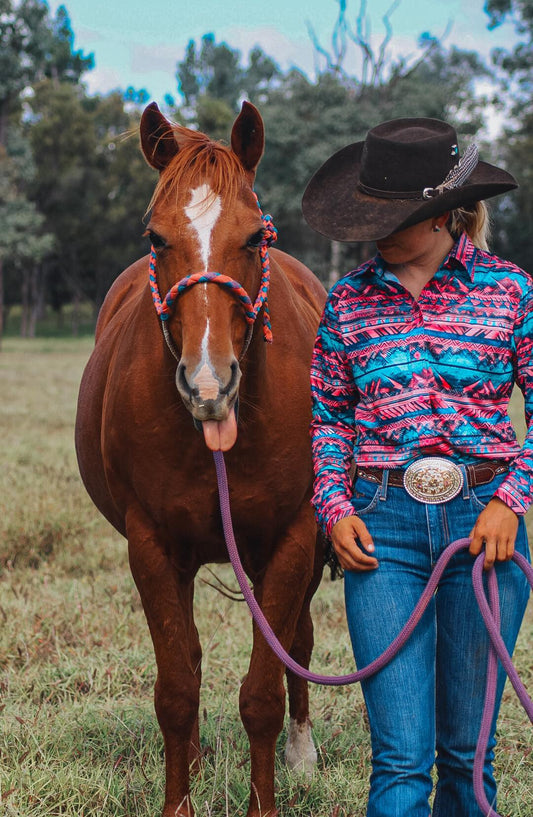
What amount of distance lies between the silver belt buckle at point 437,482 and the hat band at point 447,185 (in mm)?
669

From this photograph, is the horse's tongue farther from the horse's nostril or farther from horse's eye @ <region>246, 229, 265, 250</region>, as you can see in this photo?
horse's eye @ <region>246, 229, 265, 250</region>

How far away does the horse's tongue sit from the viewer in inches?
87.7

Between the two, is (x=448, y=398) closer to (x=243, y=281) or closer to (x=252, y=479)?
(x=243, y=281)

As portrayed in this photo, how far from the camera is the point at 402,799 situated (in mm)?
1999

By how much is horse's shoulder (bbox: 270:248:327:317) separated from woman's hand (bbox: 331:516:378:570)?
200 centimetres

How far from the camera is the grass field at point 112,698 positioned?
2.93 meters

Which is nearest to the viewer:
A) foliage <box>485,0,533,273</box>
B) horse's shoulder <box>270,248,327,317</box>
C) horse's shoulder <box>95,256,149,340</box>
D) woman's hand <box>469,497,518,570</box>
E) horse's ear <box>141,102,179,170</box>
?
woman's hand <box>469,497,518,570</box>

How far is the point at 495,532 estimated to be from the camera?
6.59 ft

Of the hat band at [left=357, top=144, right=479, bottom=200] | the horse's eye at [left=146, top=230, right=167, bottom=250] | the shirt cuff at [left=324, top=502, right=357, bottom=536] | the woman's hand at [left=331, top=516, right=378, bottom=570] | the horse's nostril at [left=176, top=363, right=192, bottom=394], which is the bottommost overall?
the woman's hand at [left=331, top=516, right=378, bottom=570]

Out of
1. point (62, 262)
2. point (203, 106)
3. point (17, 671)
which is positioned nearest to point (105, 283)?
point (62, 262)

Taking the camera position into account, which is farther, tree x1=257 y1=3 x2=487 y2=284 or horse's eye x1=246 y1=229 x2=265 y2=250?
tree x1=257 y1=3 x2=487 y2=284

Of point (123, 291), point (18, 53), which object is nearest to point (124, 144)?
point (18, 53)

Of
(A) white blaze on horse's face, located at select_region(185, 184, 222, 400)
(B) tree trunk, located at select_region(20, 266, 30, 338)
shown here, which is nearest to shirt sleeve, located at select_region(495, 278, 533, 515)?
(A) white blaze on horse's face, located at select_region(185, 184, 222, 400)

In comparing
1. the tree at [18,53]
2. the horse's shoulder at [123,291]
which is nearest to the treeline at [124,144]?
the tree at [18,53]
